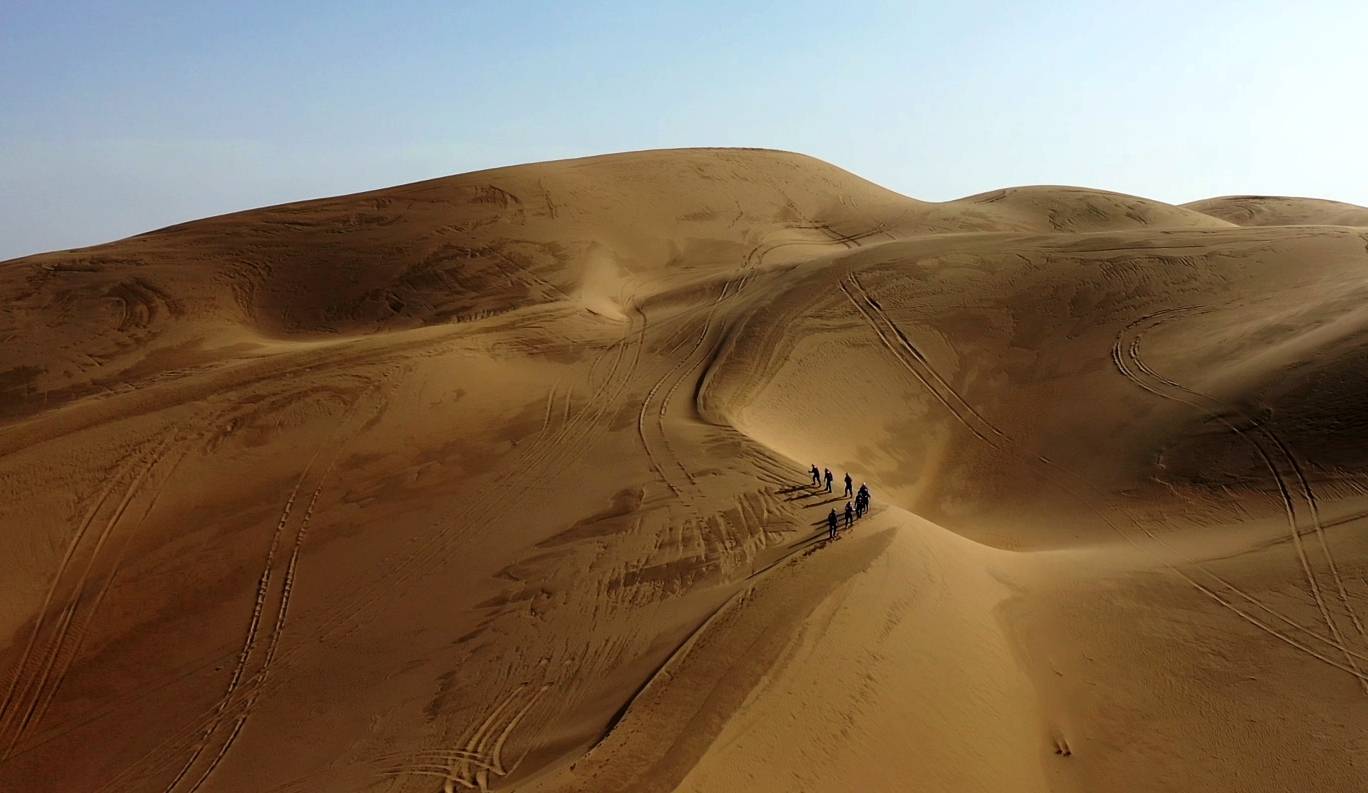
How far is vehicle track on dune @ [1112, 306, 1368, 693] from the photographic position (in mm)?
10805

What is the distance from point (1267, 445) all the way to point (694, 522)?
9811 mm

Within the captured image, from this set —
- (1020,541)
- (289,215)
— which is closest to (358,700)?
(1020,541)

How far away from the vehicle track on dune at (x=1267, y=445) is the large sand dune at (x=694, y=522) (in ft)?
0.24

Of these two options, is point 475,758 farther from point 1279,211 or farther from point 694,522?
point 1279,211

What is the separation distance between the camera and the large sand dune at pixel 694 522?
9242 mm

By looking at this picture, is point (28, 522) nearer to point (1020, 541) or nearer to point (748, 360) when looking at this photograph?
point (748, 360)

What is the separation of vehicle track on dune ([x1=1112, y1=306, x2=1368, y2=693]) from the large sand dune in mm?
73

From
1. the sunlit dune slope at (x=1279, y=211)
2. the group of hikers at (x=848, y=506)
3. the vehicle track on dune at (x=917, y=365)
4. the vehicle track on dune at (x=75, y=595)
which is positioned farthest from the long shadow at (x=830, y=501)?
the sunlit dune slope at (x=1279, y=211)

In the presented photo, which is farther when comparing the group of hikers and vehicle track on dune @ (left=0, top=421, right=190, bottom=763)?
the group of hikers

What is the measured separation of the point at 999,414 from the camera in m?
18.5

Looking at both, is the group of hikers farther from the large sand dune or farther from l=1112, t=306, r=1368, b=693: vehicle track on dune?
l=1112, t=306, r=1368, b=693: vehicle track on dune

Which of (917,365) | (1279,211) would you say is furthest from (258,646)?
(1279,211)

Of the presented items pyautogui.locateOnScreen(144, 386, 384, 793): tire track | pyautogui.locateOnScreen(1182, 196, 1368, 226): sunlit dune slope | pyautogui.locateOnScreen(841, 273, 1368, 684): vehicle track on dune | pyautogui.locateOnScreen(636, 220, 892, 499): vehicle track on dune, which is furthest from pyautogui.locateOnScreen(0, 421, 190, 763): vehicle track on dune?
pyautogui.locateOnScreen(1182, 196, 1368, 226): sunlit dune slope

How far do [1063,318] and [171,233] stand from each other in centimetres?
2667
